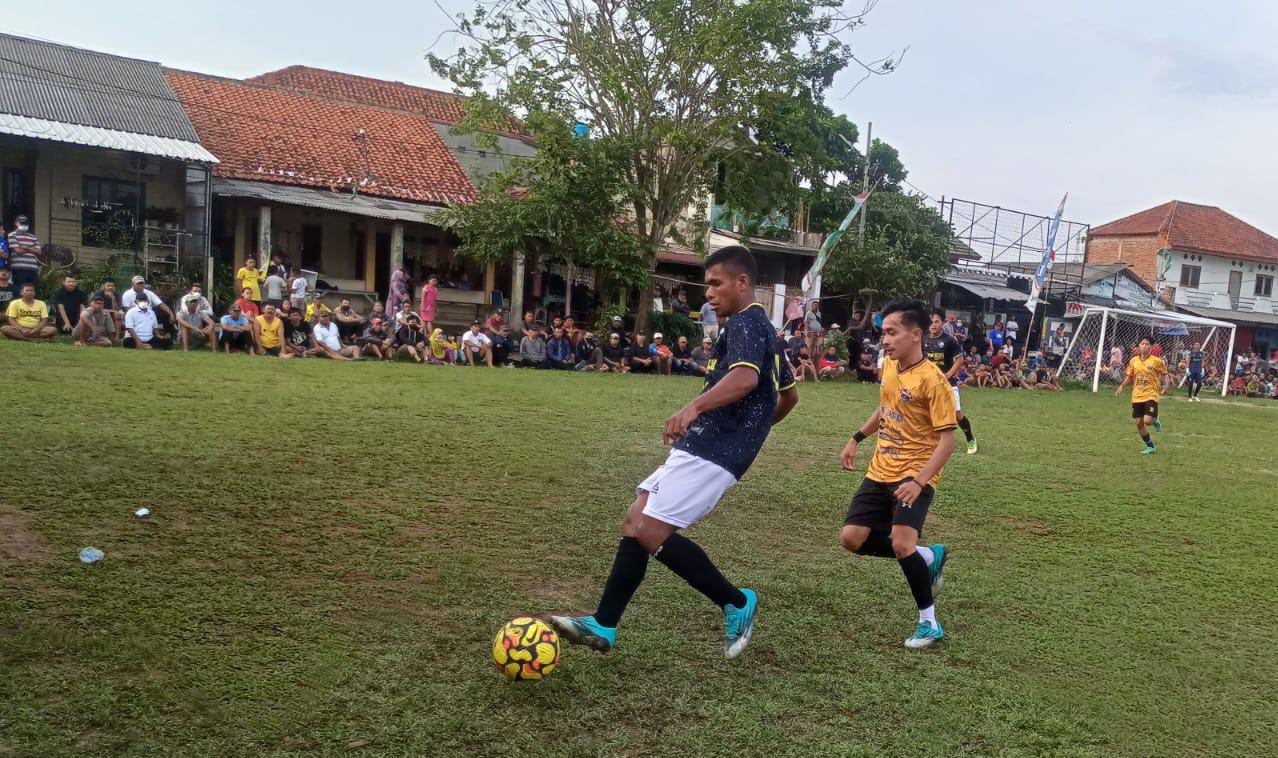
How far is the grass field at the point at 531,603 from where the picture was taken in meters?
3.60

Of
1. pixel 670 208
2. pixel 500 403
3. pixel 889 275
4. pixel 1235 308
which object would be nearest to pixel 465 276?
pixel 670 208

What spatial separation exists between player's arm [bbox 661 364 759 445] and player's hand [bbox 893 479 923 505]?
1.16m

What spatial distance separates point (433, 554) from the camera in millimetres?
5699

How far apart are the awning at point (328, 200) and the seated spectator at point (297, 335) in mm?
5214

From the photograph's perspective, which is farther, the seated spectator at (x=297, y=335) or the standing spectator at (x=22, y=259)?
the seated spectator at (x=297, y=335)

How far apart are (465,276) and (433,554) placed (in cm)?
2230

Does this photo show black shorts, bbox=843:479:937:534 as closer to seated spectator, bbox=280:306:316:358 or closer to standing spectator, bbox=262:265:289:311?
seated spectator, bbox=280:306:316:358

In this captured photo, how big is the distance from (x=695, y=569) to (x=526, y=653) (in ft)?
2.96

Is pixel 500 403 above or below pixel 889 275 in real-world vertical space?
below

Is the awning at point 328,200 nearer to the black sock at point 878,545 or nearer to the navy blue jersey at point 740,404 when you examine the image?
the black sock at point 878,545

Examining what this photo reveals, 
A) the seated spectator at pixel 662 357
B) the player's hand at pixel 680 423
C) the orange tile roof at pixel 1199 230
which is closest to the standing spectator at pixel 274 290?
the seated spectator at pixel 662 357

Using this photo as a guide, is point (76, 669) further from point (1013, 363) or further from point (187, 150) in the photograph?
point (1013, 363)

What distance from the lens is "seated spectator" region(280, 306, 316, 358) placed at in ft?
59.3

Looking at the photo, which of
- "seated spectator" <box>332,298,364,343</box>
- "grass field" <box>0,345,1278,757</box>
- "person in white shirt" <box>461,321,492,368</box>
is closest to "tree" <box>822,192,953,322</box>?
"person in white shirt" <box>461,321,492,368</box>
